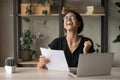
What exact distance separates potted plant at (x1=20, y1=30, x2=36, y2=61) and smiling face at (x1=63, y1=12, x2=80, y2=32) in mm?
1413

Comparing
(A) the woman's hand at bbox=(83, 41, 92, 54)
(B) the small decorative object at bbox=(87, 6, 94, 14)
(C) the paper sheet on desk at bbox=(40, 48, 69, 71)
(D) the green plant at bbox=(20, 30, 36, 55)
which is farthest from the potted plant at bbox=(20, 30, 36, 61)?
(C) the paper sheet on desk at bbox=(40, 48, 69, 71)

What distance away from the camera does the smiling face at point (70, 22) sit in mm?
2529

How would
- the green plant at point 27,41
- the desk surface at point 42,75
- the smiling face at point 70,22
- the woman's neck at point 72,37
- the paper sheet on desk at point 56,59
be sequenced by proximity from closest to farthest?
the desk surface at point 42,75, the paper sheet on desk at point 56,59, the smiling face at point 70,22, the woman's neck at point 72,37, the green plant at point 27,41

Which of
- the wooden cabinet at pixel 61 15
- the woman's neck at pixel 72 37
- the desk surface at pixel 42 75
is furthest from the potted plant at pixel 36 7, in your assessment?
the desk surface at pixel 42 75

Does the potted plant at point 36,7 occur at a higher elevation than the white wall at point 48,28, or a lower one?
higher

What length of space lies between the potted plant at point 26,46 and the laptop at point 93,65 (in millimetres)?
1937

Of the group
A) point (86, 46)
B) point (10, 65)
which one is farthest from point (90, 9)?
point (10, 65)

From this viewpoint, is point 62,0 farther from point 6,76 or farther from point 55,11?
point 6,76

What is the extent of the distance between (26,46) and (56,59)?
1.86m


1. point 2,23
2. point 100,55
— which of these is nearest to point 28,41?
point 2,23

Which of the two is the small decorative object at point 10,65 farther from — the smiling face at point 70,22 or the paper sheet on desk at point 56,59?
the smiling face at point 70,22

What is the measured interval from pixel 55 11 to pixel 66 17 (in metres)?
1.54

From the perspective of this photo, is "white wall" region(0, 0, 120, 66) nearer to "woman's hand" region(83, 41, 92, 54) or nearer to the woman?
the woman

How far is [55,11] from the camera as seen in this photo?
4.08 meters
